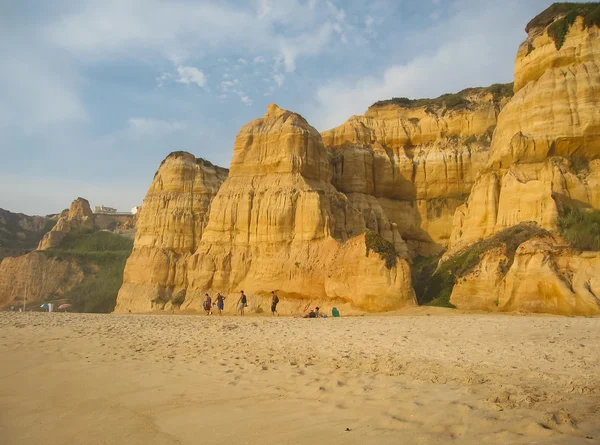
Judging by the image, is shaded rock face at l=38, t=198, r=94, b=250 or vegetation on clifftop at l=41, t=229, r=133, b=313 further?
shaded rock face at l=38, t=198, r=94, b=250

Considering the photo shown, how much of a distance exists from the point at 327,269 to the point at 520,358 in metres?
15.5

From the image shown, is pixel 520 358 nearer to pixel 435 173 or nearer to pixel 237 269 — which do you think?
pixel 237 269

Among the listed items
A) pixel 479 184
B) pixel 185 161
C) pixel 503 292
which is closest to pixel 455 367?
pixel 503 292


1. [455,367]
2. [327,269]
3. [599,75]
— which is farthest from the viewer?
[327,269]

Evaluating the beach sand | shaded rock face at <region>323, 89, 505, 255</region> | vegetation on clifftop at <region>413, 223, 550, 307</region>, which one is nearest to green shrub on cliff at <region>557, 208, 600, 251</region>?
vegetation on clifftop at <region>413, 223, 550, 307</region>

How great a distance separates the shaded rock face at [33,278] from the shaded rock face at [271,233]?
17842mm

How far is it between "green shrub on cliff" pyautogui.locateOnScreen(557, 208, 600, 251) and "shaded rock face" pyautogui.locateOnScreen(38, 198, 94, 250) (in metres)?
52.2

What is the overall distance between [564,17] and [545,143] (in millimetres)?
6908

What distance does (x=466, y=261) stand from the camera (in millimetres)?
20078

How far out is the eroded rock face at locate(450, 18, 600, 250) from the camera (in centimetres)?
1983

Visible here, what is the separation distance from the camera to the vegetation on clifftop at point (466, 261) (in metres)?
18.3

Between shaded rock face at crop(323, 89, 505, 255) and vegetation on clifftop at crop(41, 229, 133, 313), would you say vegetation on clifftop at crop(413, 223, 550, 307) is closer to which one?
shaded rock face at crop(323, 89, 505, 255)

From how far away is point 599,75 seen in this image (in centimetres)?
2061

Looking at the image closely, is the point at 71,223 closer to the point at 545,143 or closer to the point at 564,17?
the point at 545,143
